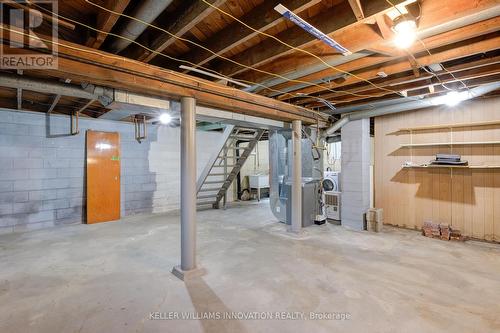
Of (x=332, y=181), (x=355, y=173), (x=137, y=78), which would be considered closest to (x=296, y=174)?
(x=355, y=173)

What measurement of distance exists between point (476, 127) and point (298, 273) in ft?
11.7

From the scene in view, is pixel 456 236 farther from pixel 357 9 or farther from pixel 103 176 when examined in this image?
pixel 103 176

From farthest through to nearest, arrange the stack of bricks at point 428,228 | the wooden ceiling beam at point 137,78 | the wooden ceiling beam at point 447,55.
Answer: the stack of bricks at point 428,228, the wooden ceiling beam at point 447,55, the wooden ceiling beam at point 137,78

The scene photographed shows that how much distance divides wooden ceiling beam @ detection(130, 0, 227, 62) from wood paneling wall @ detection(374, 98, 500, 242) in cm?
411

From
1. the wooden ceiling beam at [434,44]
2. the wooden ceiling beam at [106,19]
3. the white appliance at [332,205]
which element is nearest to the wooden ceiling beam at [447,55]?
the wooden ceiling beam at [434,44]

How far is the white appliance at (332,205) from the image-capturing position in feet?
15.9

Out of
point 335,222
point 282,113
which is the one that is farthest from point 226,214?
point 282,113

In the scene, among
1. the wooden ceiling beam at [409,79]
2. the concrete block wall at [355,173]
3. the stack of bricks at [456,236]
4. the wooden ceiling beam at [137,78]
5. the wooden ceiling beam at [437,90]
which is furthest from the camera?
the concrete block wall at [355,173]

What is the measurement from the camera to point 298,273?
273cm

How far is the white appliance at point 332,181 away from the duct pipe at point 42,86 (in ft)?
14.6

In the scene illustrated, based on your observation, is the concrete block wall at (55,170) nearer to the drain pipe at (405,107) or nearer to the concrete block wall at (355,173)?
the drain pipe at (405,107)

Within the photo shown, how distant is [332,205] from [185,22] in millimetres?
4168

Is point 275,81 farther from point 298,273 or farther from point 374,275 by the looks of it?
point 374,275

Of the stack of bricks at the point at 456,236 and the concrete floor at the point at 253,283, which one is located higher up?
the stack of bricks at the point at 456,236
